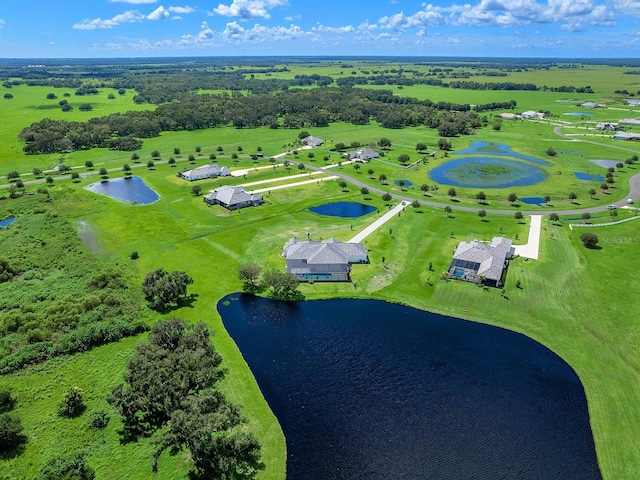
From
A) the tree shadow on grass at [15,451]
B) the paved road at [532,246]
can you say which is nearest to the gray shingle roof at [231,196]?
the paved road at [532,246]

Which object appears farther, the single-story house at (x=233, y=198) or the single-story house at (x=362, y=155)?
the single-story house at (x=362, y=155)

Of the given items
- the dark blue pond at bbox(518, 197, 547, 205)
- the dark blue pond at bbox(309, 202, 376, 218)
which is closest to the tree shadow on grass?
the dark blue pond at bbox(309, 202, 376, 218)

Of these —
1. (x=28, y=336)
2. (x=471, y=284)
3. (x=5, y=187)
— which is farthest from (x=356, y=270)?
(x=5, y=187)

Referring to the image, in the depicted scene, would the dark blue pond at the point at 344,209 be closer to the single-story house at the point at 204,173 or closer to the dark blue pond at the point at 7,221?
the single-story house at the point at 204,173

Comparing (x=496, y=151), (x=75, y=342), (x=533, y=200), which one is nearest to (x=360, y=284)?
(x=75, y=342)

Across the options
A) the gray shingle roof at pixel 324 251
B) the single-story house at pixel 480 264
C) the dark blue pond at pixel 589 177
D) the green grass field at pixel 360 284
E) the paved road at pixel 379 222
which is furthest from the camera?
the dark blue pond at pixel 589 177

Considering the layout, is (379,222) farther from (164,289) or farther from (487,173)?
(487,173)
